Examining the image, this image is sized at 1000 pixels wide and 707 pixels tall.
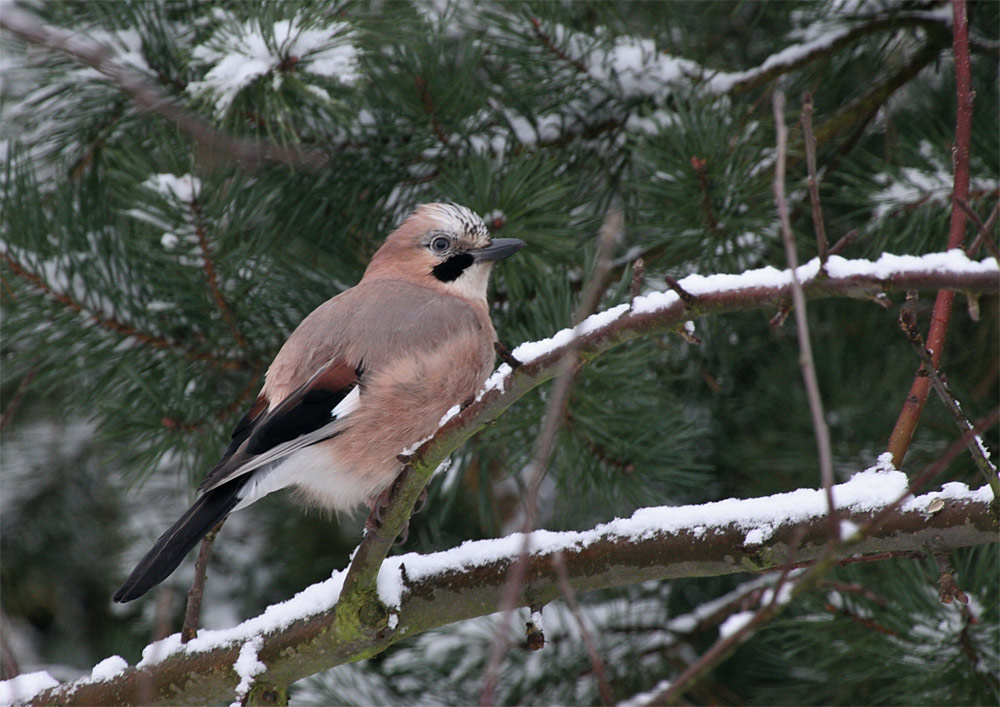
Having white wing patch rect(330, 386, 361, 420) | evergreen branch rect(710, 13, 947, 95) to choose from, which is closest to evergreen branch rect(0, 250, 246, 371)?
white wing patch rect(330, 386, 361, 420)

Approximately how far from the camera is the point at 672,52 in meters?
2.60

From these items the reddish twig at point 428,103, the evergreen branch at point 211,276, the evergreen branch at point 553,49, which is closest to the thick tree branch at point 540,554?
the evergreen branch at point 211,276

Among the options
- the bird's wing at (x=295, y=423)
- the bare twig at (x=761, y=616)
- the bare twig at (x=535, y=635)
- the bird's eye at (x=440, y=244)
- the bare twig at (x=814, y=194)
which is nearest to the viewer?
the bare twig at (x=761, y=616)

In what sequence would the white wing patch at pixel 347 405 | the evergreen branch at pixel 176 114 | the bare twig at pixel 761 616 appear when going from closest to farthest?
the bare twig at pixel 761 616
the white wing patch at pixel 347 405
the evergreen branch at pixel 176 114

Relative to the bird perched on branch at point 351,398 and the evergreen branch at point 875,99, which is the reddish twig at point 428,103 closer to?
the bird perched on branch at point 351,398

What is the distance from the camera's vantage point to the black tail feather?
1.73 meters

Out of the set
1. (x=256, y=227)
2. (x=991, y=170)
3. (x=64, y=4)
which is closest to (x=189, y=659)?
(x=256, y=227)

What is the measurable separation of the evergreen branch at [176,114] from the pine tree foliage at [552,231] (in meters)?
0.02

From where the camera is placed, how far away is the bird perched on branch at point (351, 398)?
1895mm

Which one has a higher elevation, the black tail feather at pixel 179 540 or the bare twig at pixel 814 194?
the bare twig at pixel 814 194

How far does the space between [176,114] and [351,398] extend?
765mm

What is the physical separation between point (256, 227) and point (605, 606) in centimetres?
138

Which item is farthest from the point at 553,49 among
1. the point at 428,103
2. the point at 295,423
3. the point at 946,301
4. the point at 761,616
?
the point at 761,616

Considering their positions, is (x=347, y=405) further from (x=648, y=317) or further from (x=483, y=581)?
(x=648, y=317)
